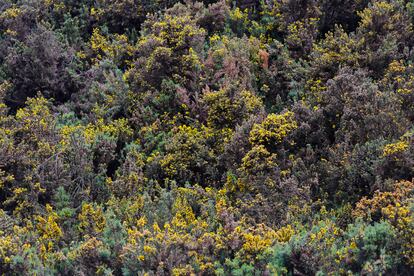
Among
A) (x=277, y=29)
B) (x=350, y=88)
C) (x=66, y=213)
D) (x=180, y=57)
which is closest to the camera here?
(x=66, y=213)

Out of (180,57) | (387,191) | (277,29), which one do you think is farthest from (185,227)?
(277,29)

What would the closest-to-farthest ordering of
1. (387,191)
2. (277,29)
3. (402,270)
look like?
(402,270), (387,191), (277,29)

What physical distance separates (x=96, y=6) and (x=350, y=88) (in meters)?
9.76

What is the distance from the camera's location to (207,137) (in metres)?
13.4

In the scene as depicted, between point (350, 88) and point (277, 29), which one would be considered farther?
point (277, 29)

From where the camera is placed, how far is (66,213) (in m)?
11.7

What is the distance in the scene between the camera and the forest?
9047 millimetres

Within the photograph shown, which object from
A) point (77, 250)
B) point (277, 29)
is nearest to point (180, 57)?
point (277, 29)

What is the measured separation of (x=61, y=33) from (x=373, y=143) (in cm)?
1134

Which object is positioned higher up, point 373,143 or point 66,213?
point 373,143

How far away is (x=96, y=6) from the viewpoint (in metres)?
19.0

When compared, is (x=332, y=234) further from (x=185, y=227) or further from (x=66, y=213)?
(x=66, y=213)

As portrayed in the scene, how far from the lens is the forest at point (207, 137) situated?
9.05 metres

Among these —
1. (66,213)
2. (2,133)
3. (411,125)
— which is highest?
(411,125)
